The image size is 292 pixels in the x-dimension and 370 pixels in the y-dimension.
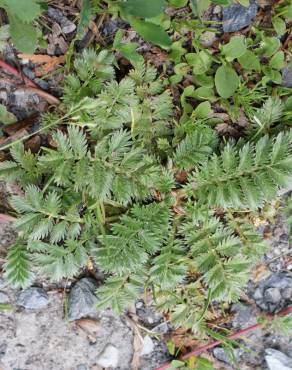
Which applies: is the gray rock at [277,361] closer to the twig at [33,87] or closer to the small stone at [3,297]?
the small stone at [3,297]

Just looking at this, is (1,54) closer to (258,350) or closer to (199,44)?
(199,44)

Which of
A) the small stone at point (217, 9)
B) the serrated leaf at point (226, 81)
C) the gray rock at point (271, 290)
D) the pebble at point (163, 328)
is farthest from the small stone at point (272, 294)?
the small stone at point (217, 9)

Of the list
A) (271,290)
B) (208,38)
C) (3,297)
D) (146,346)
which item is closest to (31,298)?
(3,297)

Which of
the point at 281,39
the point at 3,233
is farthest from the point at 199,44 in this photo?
the point at 3,233

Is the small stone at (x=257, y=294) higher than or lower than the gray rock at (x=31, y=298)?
lower

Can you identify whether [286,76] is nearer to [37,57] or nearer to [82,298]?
[37,57]

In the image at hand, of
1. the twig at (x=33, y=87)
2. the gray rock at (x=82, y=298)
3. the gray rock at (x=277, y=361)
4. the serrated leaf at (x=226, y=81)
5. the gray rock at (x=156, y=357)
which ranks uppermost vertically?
the twig at (x=33, y=87)
